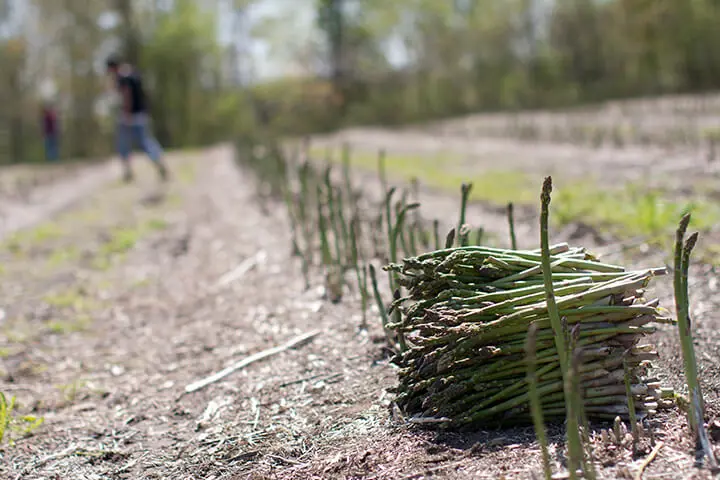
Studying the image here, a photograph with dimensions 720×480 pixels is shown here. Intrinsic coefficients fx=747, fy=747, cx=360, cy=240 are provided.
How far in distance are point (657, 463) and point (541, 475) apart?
12.4 inches

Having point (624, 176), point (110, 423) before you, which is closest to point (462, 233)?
point (110, 423)

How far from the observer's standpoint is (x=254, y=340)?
149 inches

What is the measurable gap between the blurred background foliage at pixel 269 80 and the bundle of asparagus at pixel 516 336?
930 inches

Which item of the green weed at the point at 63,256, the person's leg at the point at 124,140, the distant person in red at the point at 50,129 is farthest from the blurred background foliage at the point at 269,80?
the green weed at the point at 63,256

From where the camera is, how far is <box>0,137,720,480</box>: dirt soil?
2365 mm

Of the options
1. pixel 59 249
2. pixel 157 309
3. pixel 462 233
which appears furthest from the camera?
pixel 59 249

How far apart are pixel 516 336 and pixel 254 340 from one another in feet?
5.82

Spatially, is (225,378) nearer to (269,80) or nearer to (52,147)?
(52,147)

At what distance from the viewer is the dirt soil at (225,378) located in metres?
2.37

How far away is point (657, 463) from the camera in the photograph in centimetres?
204

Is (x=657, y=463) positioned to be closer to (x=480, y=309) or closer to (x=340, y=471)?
(x=480, y=309)

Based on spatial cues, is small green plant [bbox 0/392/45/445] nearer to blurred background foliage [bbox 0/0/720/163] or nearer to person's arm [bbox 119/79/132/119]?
person's arm [bbox 119/79/132/119]

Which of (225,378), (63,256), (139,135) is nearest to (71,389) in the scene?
(225,378)

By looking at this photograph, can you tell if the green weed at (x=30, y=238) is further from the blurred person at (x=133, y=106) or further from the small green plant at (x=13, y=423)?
the small green plant at (x=13, y=423)
